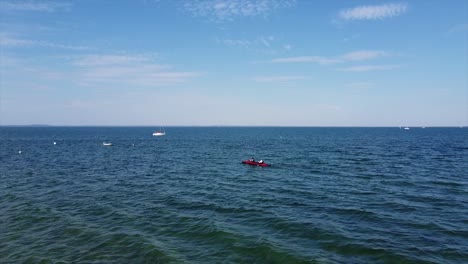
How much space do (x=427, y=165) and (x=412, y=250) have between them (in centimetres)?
3897

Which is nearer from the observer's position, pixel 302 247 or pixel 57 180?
pixel 302 247

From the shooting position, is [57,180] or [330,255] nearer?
[330,255]

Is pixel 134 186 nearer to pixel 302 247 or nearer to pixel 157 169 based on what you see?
pixel 157 169

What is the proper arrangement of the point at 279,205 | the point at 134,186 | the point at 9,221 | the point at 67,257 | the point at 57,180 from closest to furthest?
1. the point at 67,257
2. the point at 9,221
3. the point at 279,205
4. the point at 134,186
5. the point at 57,180

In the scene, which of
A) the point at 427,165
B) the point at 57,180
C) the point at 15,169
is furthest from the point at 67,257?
the point at 427,165

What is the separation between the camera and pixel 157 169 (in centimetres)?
5128

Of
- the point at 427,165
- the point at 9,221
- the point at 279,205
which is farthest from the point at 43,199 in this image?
the point at 427,165

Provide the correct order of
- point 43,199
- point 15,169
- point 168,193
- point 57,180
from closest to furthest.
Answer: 1. point 43,199
2. point 168,193
3. point 57,180
4. point 15,169

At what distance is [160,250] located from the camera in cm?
1845

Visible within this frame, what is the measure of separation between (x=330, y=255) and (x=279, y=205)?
10.5 metres

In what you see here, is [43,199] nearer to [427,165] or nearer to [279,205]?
[279,205]

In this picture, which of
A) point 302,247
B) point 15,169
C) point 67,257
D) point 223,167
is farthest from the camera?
point 223,167

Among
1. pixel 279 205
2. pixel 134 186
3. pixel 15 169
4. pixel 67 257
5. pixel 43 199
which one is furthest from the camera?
pixel 15 169

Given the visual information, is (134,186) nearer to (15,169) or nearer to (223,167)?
(223,167)
